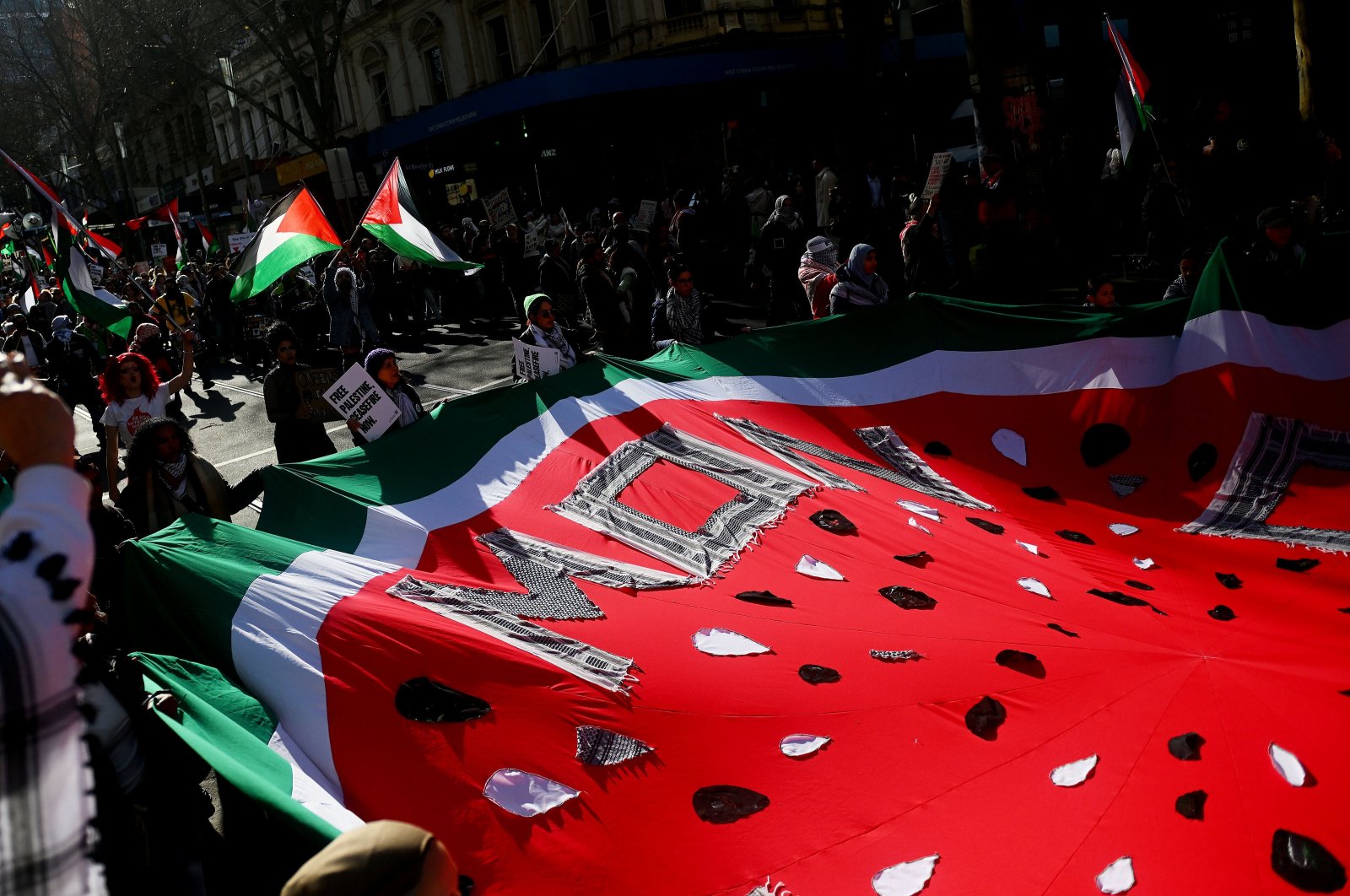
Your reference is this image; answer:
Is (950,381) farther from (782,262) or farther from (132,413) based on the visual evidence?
(782,262)

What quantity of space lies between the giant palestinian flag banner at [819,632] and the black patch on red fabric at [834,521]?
33mm

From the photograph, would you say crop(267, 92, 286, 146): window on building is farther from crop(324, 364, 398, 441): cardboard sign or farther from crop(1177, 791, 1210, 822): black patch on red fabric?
crop(1177, 791, 1210, 822): black patch on red fabric

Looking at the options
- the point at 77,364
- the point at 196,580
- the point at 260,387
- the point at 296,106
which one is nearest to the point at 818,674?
the point at 196,580

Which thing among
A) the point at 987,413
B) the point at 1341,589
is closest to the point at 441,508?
the point at 987,413

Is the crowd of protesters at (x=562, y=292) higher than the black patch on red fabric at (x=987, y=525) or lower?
higher

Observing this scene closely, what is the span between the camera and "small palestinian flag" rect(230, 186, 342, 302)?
35.8 feet

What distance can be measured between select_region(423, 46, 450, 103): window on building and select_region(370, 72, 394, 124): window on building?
3546 mm

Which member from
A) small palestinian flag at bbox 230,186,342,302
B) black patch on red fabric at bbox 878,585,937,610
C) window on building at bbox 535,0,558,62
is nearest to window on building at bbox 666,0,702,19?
window on building at bbox 535,0,558,62

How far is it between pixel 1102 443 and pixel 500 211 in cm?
1664

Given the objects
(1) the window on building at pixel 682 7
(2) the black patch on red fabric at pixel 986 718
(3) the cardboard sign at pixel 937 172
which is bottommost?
(2) the black patch on red fabric at pixel 986 718

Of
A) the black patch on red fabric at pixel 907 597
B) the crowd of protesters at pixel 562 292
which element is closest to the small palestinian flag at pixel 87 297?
the crowd of protesters at pixel 562 292

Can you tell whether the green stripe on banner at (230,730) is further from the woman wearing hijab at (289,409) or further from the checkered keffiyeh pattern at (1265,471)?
the checkered keffiyeh pattern at (1265,471)

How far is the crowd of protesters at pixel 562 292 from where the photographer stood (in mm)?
3906

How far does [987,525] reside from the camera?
20.9 ft
